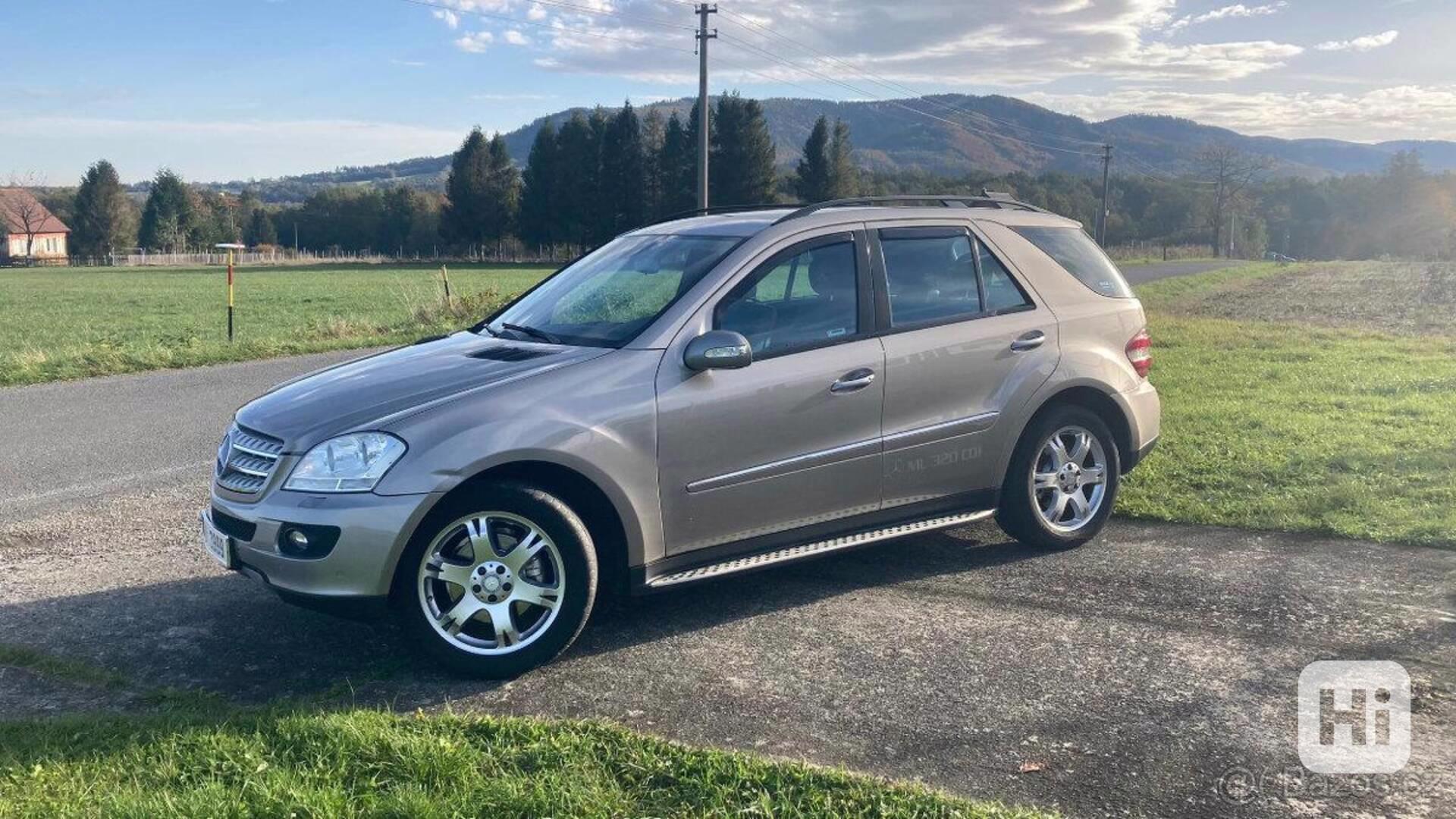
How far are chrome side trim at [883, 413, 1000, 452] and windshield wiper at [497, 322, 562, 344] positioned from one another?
1.57 metres

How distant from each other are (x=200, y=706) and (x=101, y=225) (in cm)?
10488

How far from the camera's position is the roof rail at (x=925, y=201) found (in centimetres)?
552

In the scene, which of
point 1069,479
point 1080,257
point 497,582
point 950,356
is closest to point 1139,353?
point 1080,257

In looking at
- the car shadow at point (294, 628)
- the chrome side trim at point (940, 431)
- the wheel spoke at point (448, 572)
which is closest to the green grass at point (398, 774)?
the car shadow at point (294, 628)

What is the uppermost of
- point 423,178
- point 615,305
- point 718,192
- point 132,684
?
point 423,178

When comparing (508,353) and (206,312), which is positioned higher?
(508,353)

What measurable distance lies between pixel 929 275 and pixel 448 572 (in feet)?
8.93

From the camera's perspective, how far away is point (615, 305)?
207 inches

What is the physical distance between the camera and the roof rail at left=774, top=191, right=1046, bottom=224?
5.52 m

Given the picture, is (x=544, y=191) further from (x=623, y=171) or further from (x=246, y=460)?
(x=246, y=460)

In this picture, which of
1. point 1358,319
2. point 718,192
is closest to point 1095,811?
point 1358,319

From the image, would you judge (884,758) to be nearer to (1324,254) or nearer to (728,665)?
(728,665)

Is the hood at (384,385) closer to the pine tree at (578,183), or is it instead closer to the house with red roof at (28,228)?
the pine tree at (578,183)

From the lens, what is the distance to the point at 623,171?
81.2m
